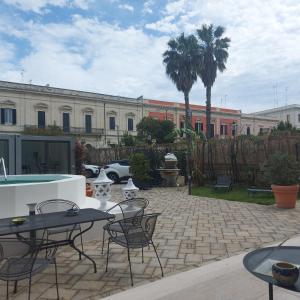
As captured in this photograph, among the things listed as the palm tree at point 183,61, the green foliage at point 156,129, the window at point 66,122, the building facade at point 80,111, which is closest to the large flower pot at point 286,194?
the palm tree at point 183,61

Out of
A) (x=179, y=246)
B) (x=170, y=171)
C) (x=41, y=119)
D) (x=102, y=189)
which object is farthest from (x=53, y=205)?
(x=41, y=119)

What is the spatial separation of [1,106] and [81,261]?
37946 millimetres

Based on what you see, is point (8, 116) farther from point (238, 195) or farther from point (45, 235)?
point (45, 235)

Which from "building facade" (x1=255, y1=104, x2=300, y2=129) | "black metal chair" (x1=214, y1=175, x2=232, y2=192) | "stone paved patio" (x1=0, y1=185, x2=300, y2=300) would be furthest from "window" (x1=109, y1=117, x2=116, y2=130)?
"stone paved patio" (x1=0, y1=185, x2=300, y2=300)

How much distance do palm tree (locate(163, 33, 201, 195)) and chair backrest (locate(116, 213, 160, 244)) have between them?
82.4ft

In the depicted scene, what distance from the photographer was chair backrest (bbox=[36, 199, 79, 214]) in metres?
5.01

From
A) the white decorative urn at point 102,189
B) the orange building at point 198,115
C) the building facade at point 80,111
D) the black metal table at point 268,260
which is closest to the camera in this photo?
the black metal table at point 268,260

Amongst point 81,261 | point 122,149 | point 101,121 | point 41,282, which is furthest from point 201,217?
point 101,121

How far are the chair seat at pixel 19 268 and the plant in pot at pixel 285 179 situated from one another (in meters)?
6.66

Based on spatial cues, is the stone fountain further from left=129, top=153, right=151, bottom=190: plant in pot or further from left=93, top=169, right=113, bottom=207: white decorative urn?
left=93, top=169, right=113, bottom=207: white decorative urn

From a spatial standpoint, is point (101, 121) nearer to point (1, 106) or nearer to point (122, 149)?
point (1, 106)

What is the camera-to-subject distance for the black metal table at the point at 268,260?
92.7 inches

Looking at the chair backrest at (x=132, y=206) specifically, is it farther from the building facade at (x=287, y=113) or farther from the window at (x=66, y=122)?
the building facade at (x=287, y=113)

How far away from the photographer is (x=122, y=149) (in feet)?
75.0
